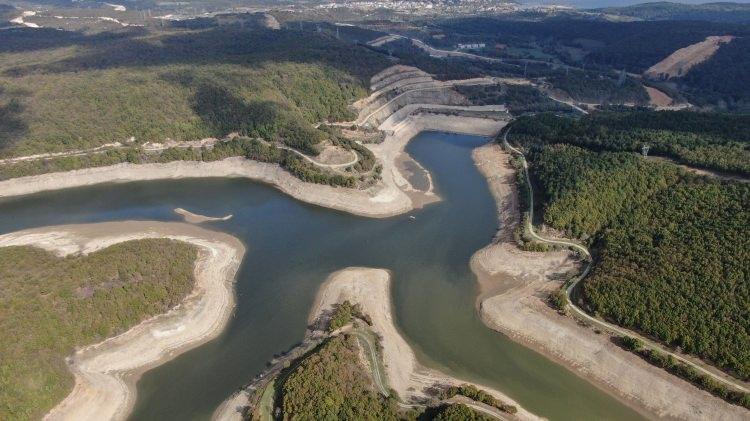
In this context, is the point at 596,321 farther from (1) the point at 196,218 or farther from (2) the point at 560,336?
(1) the point at 196,218

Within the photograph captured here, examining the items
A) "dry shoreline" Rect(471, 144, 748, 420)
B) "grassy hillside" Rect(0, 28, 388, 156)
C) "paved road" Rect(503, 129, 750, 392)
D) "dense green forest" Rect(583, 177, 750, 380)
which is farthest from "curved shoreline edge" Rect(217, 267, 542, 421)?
"grassy hillside" Rect(0, 28, 388, 156)

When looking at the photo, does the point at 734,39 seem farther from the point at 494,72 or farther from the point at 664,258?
the point at 664,258

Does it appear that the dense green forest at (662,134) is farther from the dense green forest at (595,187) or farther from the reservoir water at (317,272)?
the reservoir water at (317,272)

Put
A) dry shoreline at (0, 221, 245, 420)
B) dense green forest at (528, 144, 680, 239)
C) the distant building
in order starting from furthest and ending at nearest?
1. the distant building
2. dense green forest at (528, 144, 680, 239)
3. dry shoreline at (0, 221, 245, 420)

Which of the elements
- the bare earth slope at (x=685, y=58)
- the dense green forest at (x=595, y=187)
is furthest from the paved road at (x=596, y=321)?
Result: the bare earth slope at (x=685, y=58)

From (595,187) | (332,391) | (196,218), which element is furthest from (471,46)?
(332,391)

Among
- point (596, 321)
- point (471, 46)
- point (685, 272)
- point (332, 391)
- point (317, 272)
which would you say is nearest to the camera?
point (332, 391)

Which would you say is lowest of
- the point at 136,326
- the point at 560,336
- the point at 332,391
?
the point at 136,326

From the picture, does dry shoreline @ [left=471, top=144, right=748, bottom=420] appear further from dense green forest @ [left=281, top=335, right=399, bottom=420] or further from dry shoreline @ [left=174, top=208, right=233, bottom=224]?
dry shoreline @ [left=174, top=208, right=233, bottom=224]
